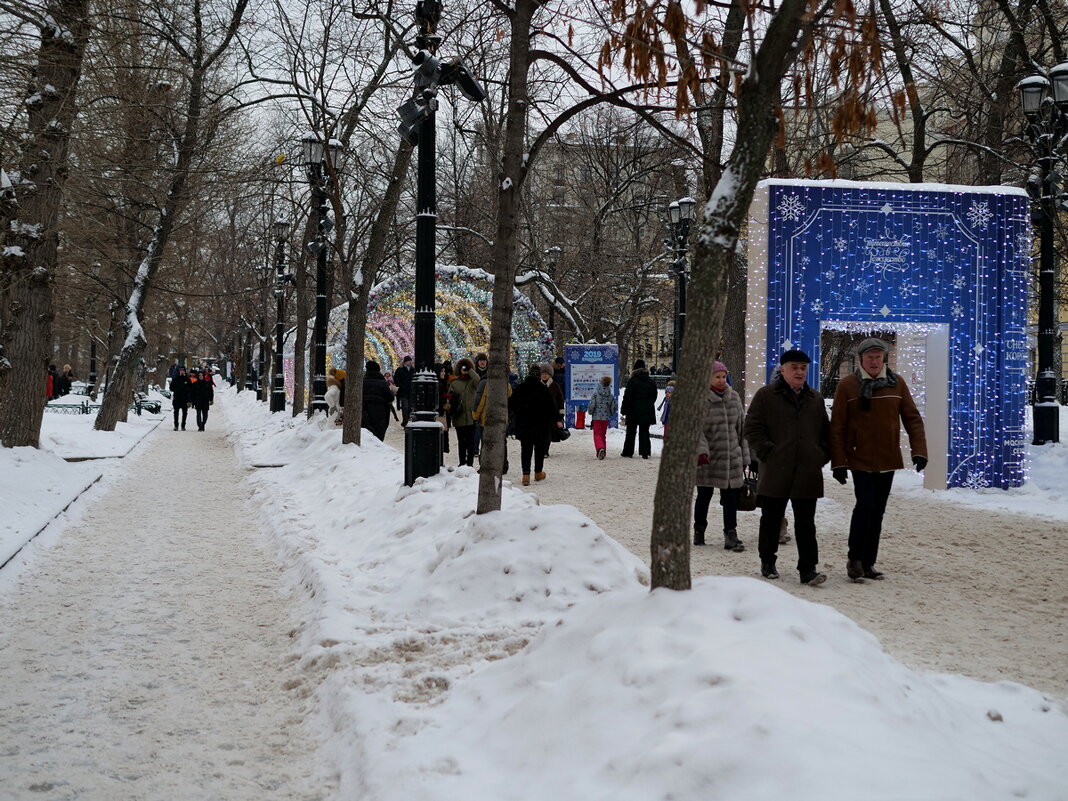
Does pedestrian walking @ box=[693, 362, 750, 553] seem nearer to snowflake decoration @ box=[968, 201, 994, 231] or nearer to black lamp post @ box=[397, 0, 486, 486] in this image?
black lamp post @ box=[397, 0, 486, 486]

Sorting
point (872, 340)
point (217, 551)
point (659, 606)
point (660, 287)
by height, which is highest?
point (660, 287)

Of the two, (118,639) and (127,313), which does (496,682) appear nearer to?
(118,639)

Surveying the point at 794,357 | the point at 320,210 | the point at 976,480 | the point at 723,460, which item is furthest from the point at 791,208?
→ the point at 320,210

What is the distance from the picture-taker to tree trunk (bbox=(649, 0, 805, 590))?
4.84 metres

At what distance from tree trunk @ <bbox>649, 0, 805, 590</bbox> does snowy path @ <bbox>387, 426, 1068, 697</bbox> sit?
69.4 inches

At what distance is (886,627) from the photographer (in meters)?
6.54

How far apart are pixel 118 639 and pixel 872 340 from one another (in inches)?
231

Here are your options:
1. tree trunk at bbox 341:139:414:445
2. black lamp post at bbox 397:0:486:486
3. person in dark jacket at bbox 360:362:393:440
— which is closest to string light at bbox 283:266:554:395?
person in dark jacket at bbox 360:362:393:440

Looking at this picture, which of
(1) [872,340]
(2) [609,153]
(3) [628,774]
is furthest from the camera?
(2) [609,153]

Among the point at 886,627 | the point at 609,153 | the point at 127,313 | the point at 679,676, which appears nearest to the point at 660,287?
the point at 609,153

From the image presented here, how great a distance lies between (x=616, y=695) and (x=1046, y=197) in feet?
44.4

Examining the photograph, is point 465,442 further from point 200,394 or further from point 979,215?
point 200,394

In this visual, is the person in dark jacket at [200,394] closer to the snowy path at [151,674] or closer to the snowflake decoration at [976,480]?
the snowy path at [151,674]

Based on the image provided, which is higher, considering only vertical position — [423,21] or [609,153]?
[609,153]
